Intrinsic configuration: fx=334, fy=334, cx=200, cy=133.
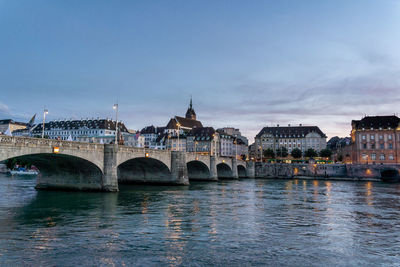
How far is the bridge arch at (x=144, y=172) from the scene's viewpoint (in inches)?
2254

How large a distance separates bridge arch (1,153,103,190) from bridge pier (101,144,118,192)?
2.12ft

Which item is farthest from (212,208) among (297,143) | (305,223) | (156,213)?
(297,143)

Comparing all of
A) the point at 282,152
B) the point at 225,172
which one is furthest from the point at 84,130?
the point at 282,152

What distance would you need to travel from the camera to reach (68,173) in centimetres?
4338

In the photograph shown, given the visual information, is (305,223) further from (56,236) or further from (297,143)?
(297,143)

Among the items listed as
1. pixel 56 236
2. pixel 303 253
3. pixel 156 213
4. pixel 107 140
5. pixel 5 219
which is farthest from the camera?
pixel 107 140

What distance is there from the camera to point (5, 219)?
23969 millimetres

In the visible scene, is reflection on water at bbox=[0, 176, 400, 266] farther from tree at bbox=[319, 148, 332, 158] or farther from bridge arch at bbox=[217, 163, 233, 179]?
tree at bbox=[319, 148, 332, 158]

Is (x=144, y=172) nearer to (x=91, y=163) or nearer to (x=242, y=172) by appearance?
(x=91, y=163)

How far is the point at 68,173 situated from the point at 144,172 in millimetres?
19533

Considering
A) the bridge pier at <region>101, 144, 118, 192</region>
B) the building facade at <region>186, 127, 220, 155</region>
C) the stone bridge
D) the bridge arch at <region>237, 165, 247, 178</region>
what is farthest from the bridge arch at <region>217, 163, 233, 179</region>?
the bridge pier at <region>101, 144, 118, 192</region>

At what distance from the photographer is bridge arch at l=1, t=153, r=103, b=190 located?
39.3 m

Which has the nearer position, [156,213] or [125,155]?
[156,213]

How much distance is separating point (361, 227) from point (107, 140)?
136 m
